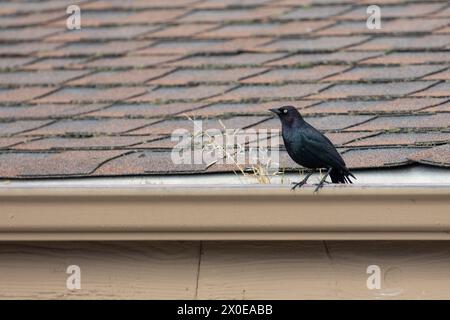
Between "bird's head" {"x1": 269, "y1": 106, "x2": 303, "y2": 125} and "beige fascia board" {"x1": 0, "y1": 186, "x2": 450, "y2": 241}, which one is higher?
"bird's head" {"x1": 269, "y1": 106, "x2": 303, "y2": 125}

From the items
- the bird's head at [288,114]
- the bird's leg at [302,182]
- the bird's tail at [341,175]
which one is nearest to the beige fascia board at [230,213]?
the bird's leg at [302,182]

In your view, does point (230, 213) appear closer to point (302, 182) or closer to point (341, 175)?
point (302, 182)

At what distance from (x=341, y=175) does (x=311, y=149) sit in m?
0.19

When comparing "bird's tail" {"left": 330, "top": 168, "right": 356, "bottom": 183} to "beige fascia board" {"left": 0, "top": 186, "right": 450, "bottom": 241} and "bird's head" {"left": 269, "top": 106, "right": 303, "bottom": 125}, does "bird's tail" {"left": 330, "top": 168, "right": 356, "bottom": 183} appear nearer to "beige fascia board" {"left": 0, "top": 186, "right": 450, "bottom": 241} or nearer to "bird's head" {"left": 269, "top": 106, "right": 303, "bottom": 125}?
"bird's head" {"left": 269, "top": 106, "right": 303, "bottom": 125}

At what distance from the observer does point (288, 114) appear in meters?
4.58

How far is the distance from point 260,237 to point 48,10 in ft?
10.5

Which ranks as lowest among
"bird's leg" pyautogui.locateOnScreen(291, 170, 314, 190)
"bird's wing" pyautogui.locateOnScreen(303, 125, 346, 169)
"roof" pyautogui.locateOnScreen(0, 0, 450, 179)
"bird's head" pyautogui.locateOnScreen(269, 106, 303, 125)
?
"bird's leg" pyautogui.locateOnScreen(291, 170, 314, 190)

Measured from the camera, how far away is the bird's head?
4.54m

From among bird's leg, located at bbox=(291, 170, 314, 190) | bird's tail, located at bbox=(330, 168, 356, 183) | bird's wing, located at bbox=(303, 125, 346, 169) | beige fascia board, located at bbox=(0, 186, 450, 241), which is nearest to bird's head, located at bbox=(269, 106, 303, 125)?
bird's wing, located at bbox=(303, 125, 346, 169)

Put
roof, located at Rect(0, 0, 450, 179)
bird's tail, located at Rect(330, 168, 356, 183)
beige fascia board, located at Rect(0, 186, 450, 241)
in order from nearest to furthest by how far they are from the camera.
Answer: beige fascia board, located at Rect(0, 186, 450, 241), bird's tail, located at Rect(330, 168, 356, 183), roof, located at Rect(0, 0, 450, 179)

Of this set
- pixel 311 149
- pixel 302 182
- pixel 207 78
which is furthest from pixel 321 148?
pixel 207 78

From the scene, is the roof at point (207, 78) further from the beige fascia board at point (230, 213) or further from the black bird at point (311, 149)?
the beige fascia board at point (230, 213)

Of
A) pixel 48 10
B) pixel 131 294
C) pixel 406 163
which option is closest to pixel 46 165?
pixel 131 294

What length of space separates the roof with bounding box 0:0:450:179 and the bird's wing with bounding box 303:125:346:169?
0.10 meters
